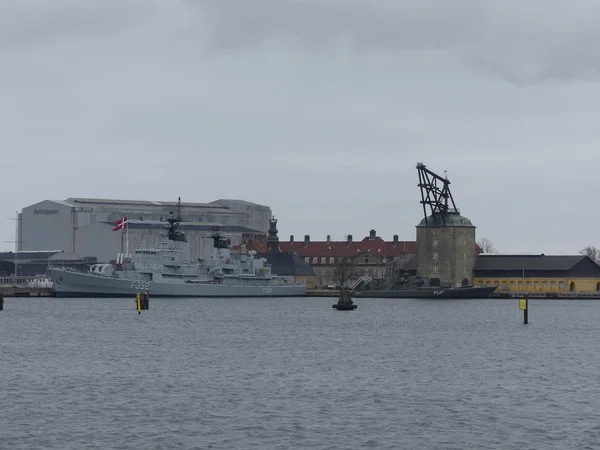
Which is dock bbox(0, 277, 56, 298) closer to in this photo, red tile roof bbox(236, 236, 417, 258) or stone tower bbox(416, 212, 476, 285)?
red tile roof bbox(236, 236, 417, 258)

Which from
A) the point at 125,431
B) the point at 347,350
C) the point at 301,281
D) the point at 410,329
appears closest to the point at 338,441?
the point at 125,431

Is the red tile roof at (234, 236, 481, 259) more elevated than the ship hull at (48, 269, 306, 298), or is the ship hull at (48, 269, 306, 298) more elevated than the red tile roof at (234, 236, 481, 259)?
the red tile roof at (234, 236, 481, 259)

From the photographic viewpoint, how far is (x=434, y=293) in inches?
5300

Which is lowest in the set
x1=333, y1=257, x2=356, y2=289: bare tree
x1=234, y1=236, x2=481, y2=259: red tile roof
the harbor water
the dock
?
the harbor water

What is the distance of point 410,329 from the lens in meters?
68.2

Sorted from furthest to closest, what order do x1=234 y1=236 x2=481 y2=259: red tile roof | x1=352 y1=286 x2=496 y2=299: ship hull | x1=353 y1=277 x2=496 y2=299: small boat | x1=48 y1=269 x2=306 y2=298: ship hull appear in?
x1=234 y1=236 x2=481 y2=259: red tile roof → x1=353 y1=277 x2=496 y2=299: small boat → x1=352 y1=286 x2=496 y2=299: ship hull → x1=48 y1=269 x2=306 y2=298: ship hull

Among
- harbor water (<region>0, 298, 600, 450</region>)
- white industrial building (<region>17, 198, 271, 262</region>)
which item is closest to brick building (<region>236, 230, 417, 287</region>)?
white industrial building (<region>17, 198, 271, 262</region>)

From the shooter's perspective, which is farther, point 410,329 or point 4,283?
point 4,283

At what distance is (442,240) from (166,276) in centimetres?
3300

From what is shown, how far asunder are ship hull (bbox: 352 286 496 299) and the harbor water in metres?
67.9

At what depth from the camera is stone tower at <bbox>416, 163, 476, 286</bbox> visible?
5482 inches

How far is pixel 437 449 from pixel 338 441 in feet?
7.79

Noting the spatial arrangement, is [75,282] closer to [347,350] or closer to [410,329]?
[410,329]

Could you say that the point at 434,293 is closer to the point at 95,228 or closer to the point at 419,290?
the point at 419,290
